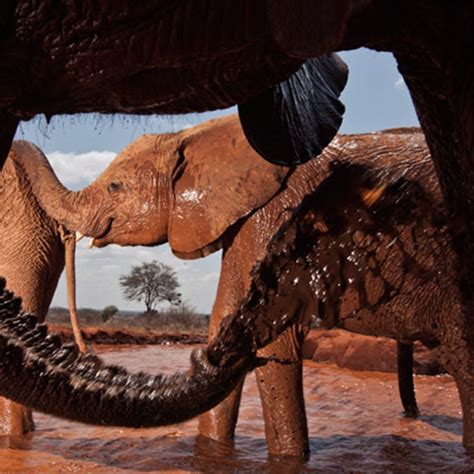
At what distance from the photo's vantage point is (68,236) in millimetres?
3465

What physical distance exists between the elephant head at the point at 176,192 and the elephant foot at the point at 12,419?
77cm

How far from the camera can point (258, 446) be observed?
2.92m

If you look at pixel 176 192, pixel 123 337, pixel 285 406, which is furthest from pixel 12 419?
pixel 123 337

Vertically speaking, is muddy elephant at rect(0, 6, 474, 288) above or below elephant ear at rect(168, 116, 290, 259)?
below

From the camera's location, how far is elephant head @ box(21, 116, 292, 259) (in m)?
2.77

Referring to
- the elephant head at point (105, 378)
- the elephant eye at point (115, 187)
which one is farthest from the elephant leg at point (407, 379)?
Answer: the elephant head at point (105, 378)

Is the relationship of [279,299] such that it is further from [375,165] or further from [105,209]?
[105,209]

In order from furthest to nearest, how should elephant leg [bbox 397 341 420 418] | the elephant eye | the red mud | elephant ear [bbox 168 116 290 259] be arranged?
the red mud → elephant leg [bbox 397 341 420 418] → the elephant eye → elephant ear [bbox 168 116 290 259]

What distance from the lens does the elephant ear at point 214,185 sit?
272 cm

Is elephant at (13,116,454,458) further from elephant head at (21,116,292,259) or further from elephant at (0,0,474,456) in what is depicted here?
elephant at (0,0,474,456)

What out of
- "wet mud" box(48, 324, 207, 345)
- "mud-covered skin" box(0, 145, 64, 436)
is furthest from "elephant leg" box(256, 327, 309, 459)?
"wet mud" box(48, 324, 207, 345)

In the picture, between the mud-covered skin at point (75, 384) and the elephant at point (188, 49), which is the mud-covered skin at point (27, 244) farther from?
the elephant at point (188, 49)

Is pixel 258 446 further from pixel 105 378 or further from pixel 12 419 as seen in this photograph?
pixel 105 378

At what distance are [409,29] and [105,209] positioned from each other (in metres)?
2.43
